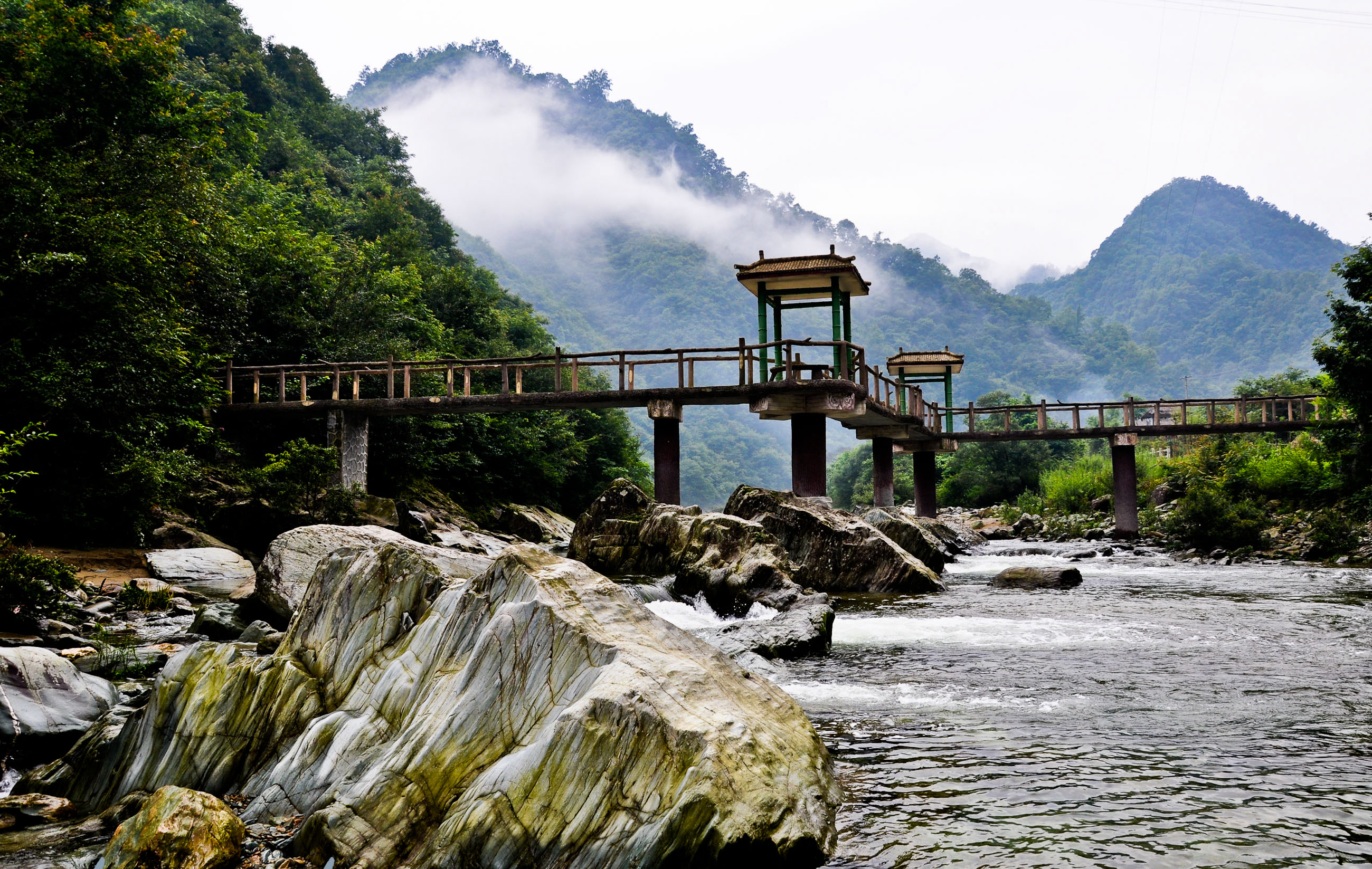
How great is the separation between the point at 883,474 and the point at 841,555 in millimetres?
17460

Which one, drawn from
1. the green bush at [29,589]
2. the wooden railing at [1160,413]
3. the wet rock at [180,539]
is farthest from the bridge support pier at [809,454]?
the green bush at [29,589]

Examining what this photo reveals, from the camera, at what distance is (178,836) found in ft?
15.4

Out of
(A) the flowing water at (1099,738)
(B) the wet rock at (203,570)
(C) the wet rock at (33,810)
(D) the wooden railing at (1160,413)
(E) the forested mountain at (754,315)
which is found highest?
(E) the forested mountain at (754,315)

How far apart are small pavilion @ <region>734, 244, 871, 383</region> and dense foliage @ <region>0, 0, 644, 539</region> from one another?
11730 millimetres

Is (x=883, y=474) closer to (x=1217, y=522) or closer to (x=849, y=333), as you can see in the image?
(x=849, y=333)

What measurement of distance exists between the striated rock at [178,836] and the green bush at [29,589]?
5.79 m

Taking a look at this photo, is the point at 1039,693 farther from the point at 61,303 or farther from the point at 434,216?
the point at 434,216

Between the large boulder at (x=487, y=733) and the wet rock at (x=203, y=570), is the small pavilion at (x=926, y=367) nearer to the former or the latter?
the wet rock at (x=203, y=570)

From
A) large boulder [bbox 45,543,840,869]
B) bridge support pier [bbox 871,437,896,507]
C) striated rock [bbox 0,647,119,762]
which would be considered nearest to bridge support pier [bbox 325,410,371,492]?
bridge support pier [bbox 871,437,896,507]

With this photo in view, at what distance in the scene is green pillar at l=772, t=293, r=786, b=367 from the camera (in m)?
23.3

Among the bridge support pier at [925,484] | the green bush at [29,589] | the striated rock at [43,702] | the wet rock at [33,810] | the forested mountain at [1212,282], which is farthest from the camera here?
the forested mountain at [1212,282]

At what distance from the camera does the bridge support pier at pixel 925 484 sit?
124ft

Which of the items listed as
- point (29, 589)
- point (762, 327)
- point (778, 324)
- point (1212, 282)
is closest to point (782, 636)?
point (29, 589)

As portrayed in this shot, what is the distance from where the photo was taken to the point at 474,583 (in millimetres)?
5945
